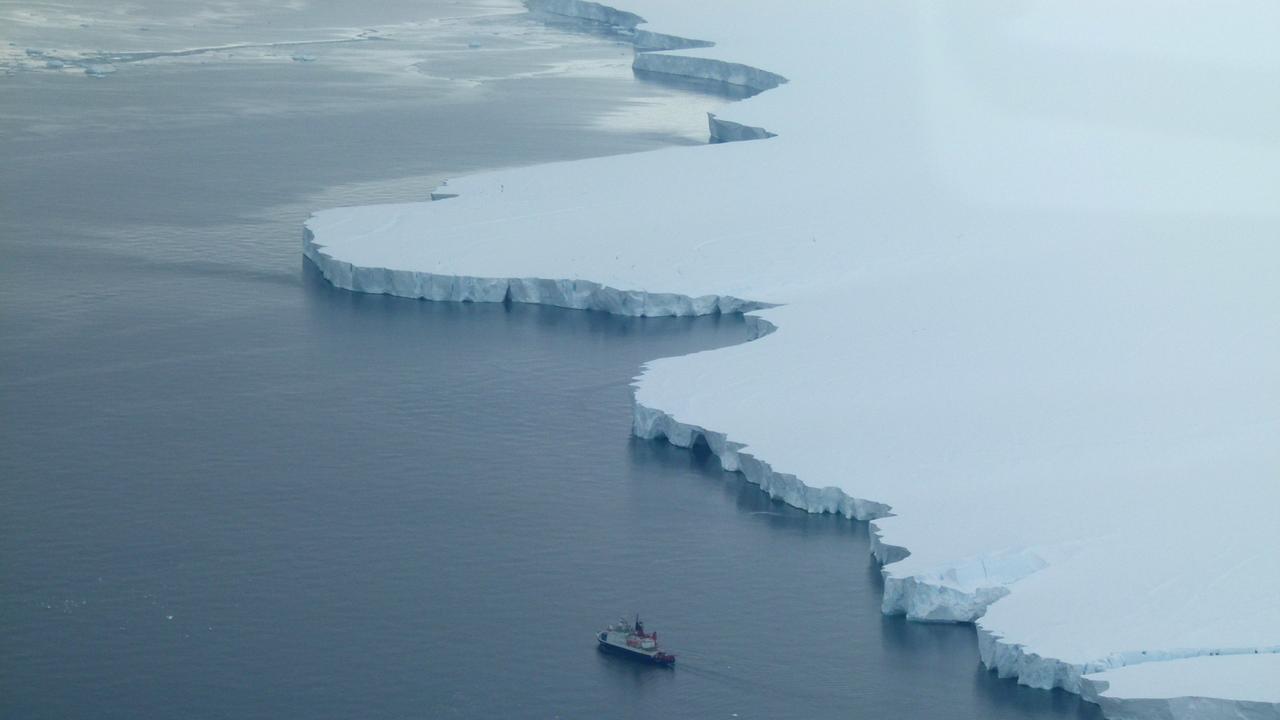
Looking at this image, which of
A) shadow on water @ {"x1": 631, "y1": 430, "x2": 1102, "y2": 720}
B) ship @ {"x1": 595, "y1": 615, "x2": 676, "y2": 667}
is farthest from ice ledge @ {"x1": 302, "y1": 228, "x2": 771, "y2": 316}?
ship @ {"x1": 595, "y1": 615, "x2": 676, "y2": 667}

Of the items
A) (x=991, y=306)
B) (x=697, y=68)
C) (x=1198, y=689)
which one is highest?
(x=697, y=68)

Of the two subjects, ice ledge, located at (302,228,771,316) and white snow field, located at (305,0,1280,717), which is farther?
ice ledge, located at (302,228,771,316)

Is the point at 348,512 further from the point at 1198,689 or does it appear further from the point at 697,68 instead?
the point at 697,68

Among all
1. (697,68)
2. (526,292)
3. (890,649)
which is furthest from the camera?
(697,68)

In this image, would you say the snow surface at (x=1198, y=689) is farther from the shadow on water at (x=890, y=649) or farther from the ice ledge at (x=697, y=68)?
the ice ledge at (x=697, y=68)

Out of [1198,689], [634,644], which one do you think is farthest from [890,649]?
[1198,689]

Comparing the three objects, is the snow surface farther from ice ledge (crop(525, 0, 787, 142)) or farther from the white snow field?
ice ledge (crop(525, 0, 787, 142))
